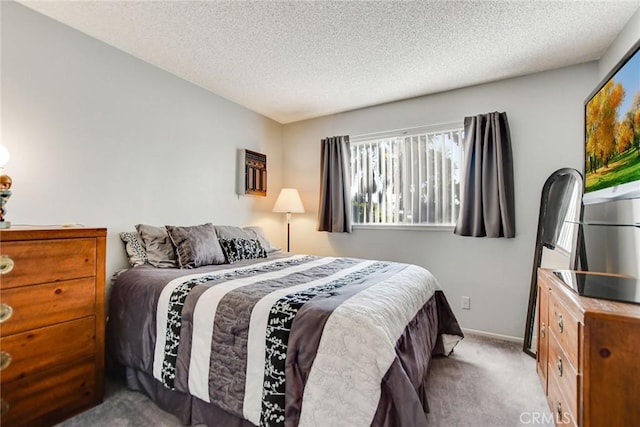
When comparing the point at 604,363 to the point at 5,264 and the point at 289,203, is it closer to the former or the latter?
the point at 5,264

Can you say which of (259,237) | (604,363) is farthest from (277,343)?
(259,237)

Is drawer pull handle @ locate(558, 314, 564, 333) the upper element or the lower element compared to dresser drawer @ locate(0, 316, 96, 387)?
upper

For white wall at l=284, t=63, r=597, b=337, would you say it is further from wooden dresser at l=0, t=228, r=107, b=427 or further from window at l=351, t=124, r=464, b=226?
wooden dresser at l=0, t=228, r=107, b=427

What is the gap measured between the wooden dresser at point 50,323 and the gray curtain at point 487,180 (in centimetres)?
300

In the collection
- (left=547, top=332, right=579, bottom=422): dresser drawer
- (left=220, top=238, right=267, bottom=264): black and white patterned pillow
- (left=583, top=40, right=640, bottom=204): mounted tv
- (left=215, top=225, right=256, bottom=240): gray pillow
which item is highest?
(left=583, top=40, right=640, bottom=204): mounted tv

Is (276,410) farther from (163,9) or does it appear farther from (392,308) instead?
(163,9)

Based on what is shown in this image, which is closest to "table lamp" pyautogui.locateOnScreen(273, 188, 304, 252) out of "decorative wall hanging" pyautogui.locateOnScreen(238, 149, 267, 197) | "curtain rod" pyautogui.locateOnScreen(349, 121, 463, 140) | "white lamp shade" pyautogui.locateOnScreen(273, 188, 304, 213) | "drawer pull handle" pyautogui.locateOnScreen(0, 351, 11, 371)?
"white lamp shade" pyautogui.locateOnScreen(273, 188, 304, 213)

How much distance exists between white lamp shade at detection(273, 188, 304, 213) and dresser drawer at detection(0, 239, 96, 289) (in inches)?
84.5

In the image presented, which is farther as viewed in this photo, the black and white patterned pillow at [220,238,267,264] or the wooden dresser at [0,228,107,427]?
the black and white patterned pillow at [220,238,267,264]

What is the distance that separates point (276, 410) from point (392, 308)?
0.70 metres

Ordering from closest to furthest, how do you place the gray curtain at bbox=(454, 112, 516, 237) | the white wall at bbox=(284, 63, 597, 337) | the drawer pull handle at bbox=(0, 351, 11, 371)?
the drawer pull handle at bbox=(0, 351, 11, 371)
the white wall at bbox=(284, 63, 597, 337)
the gray curtain at bbox=(454, 112, 516, 237)

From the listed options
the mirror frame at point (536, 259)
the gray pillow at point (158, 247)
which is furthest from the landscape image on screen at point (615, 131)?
the gray pillow at point (158, 247)

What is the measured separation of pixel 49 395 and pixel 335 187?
2936 mm

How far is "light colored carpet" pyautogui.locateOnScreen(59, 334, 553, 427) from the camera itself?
63.8 inches
